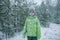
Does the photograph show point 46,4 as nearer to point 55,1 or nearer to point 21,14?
point 55,1

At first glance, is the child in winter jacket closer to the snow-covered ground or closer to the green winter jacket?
the green winter jacket

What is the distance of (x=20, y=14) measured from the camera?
4414 millimetres

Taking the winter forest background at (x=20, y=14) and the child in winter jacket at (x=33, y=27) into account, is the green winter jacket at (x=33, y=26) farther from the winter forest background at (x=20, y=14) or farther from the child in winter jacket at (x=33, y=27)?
the winter forest background at (x=20, y=14)

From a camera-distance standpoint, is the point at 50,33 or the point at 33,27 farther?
the point at 50,33

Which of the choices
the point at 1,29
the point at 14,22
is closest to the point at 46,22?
the point at 14,22

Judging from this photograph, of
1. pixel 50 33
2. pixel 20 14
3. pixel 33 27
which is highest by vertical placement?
pixel 20 14

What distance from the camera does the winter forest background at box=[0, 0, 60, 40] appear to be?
4367 millimetres

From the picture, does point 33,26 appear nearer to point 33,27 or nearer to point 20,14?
point 33,27

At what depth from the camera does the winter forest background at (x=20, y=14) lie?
4367 millimetres

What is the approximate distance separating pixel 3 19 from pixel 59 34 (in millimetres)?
1247

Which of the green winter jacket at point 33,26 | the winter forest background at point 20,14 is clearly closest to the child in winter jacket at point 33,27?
the green winter jacket at point 33,26

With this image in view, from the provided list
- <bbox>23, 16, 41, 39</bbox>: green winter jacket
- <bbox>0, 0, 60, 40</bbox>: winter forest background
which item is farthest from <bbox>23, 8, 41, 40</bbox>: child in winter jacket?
<bbox>0, 0, 60, 40</bbox>: winter forest background

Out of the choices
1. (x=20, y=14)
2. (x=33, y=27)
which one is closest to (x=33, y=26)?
(x=33, y=27)

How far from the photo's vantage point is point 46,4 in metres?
4.40
